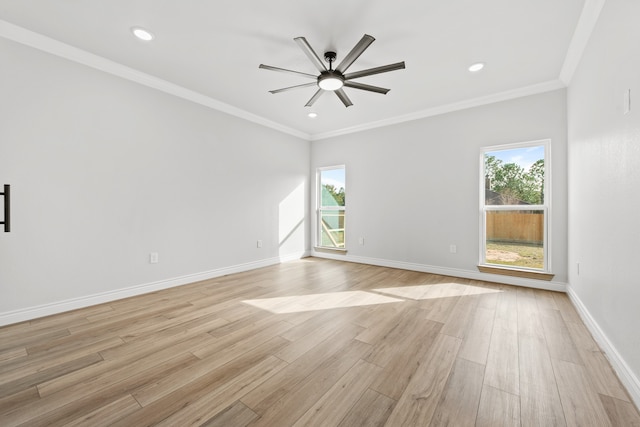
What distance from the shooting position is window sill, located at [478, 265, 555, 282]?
3198mm

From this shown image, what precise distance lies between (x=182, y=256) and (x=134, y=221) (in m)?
0.74

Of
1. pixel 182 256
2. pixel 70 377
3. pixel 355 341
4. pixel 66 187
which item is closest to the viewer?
pixel 70 377

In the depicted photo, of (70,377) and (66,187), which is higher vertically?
(66,187)

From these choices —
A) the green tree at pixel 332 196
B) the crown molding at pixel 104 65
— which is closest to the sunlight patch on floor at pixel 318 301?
the green tree at pixel 332 196

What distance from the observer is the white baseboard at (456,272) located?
3.21 meters

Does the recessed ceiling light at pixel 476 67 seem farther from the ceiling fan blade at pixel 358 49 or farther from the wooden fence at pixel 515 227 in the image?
the wooden fence at pixel 515 227

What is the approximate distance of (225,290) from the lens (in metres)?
3.20

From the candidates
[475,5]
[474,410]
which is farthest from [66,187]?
[475,5]

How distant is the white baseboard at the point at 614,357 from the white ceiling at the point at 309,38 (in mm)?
2521

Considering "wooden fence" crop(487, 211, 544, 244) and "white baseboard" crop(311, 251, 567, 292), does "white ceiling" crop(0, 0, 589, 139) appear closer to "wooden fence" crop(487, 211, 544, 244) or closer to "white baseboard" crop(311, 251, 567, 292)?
"wooden fence" crop(487, 211, 544, 244)

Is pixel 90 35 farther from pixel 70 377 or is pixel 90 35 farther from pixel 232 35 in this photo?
pixel 70 377

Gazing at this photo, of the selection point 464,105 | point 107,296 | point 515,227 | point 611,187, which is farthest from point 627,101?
point 107,296

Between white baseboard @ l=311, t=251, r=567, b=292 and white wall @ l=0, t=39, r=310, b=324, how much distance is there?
1.93 meters

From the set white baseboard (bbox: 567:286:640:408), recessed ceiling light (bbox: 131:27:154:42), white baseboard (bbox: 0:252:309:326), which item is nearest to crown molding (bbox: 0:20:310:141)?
recessed ceiling light (bbox: 131:27:154:42)
